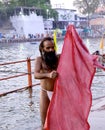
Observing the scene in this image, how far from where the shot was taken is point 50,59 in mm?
3889

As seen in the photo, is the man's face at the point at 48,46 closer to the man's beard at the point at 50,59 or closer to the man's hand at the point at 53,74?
the man's beard at the point at 50,59

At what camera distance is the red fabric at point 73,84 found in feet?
12.7

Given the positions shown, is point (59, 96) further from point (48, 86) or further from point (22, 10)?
point (22, 10)

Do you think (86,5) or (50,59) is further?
(86,5)

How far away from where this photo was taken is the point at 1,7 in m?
96.9

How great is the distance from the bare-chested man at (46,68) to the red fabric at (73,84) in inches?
4.0

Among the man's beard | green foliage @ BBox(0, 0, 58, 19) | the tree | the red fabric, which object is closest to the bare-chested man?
the man's beard

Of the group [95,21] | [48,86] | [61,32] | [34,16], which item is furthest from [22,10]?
[48,86]

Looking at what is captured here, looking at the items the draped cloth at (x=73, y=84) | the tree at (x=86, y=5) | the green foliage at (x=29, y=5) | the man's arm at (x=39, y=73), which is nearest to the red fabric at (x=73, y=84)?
the draped cloth at (x=73, y=84)

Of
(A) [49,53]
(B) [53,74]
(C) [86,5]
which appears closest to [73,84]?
(B) [53,74]

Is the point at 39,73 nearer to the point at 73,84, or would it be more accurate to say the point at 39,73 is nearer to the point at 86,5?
the point at 73,84

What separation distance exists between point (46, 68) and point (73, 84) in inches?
12.9

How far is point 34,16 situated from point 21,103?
296 feet

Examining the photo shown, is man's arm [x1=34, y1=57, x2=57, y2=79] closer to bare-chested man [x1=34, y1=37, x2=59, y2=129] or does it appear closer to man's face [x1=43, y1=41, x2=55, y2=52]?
bare-chested man [x1=34, y1=37, x2=59, y2=129]
